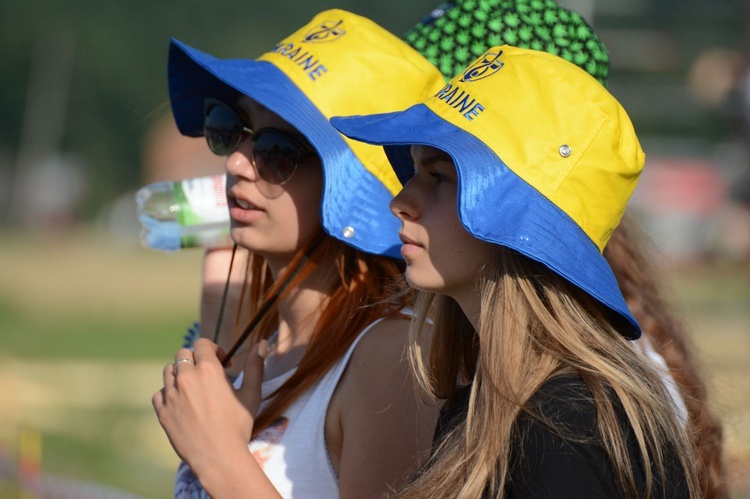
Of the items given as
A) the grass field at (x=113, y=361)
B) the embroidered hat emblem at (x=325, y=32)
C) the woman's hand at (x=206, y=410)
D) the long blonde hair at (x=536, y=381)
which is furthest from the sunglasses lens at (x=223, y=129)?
the grass field at (x=113, y=361)

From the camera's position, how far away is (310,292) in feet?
8.16

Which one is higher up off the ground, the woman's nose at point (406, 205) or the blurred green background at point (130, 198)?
the woman's nose at point (406, 205)

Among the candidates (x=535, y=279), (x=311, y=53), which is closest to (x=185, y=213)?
(x=311, y=53)

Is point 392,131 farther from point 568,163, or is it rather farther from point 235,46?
point 235,46

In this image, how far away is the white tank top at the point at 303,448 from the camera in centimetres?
221

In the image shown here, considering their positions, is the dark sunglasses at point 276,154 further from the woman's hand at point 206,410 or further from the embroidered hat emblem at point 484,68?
the embroidered hat emblem at point 484,68

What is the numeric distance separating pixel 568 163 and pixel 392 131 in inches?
13.6

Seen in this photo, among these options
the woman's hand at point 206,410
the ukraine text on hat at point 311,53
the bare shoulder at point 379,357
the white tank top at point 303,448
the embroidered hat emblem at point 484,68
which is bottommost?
the white tank top at point 303,448

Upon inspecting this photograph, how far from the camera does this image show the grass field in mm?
5719

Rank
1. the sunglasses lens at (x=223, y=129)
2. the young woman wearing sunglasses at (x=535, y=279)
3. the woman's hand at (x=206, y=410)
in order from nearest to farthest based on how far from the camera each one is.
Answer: the young woman wearing sunglasses at (x=535, y=279) → the woman's hand at (x=206, y=410) → the sunglasses lens at (x=223, y=129)

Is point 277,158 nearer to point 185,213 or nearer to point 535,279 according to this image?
point 185,213

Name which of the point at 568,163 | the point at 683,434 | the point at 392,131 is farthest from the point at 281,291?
the point at 683,434

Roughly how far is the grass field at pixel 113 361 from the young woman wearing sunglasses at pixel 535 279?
3.12ft

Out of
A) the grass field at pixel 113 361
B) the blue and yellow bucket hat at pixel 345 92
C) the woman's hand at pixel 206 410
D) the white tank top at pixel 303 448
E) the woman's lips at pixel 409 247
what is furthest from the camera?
the grass field at pixel 113 361
